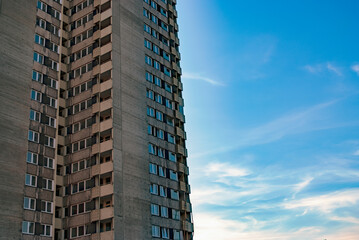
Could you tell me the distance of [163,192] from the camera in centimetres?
6788

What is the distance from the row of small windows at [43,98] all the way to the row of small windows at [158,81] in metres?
16.7

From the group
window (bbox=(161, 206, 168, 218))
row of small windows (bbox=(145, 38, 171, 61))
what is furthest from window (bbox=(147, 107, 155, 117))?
window (bbox=(161, 206, 168, 218))

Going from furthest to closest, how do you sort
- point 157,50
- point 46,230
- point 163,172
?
point 157,50 → point 163,172 → point 46,230

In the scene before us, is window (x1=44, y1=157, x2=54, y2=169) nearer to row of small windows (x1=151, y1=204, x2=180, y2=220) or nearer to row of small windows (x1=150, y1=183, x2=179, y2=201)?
row of small windows (x1=150, y1=183, x2=179, y2=201)

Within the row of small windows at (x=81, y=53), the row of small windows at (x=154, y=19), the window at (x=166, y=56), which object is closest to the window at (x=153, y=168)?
the row of small windows at (x=81, y=53)

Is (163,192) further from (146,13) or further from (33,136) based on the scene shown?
(146,13)

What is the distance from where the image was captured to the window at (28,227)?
54.5 meters

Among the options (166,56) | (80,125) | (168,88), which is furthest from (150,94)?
(80,125)

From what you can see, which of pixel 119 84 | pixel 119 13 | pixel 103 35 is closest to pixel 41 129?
pixel 119 84

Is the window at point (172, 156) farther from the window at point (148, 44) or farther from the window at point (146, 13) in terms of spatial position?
the window at point (146, 13)

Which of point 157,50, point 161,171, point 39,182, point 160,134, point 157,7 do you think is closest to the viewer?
point 39,182

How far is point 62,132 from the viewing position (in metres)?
70.4

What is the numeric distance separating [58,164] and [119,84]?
15.9 metres

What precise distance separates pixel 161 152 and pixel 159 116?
A: 6682 mm
